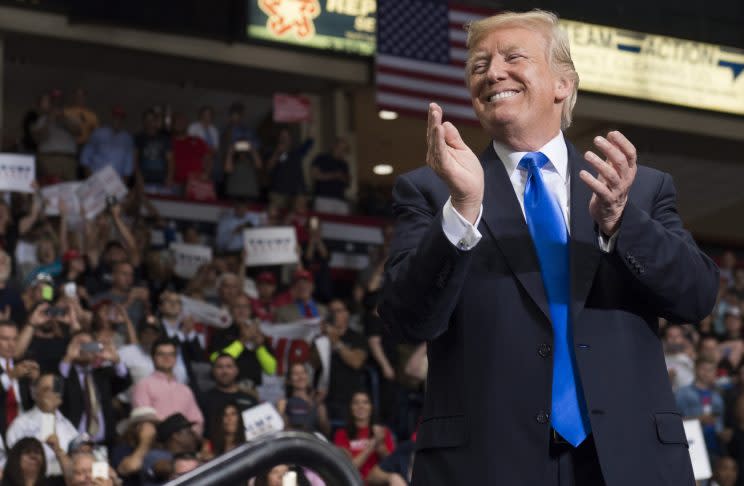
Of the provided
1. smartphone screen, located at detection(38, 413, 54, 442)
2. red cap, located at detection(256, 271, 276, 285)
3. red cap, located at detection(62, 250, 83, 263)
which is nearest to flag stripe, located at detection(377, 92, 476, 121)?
red cap, located at detection(256, 271, 276, 285)

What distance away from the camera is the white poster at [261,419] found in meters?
9.05

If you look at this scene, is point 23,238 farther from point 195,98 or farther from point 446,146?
point 446,146

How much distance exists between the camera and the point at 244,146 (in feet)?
50.6

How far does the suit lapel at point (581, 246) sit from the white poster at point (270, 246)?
34.9 ft

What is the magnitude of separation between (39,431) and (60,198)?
4.19 metres

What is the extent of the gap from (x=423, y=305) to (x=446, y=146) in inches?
11.0

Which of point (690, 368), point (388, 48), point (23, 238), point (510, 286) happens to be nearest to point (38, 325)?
point (23, 238)

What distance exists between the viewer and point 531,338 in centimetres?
234

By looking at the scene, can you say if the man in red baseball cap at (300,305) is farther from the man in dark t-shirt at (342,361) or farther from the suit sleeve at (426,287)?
the suit sleeve at (426,287)

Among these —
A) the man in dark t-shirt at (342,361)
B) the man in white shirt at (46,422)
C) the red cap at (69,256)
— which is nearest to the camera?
the man in white shirt at (46,422)

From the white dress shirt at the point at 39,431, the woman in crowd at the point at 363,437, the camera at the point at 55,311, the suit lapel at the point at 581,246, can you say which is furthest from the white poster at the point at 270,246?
the suit lapel at the point at 581,246

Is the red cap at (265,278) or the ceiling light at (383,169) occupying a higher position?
the ceiling light at (383,169)

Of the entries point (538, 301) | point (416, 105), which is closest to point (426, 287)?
point (538, 301)

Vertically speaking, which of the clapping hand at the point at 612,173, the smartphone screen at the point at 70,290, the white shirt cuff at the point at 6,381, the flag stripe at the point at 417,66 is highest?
the flag stripe at the point at 417,66
